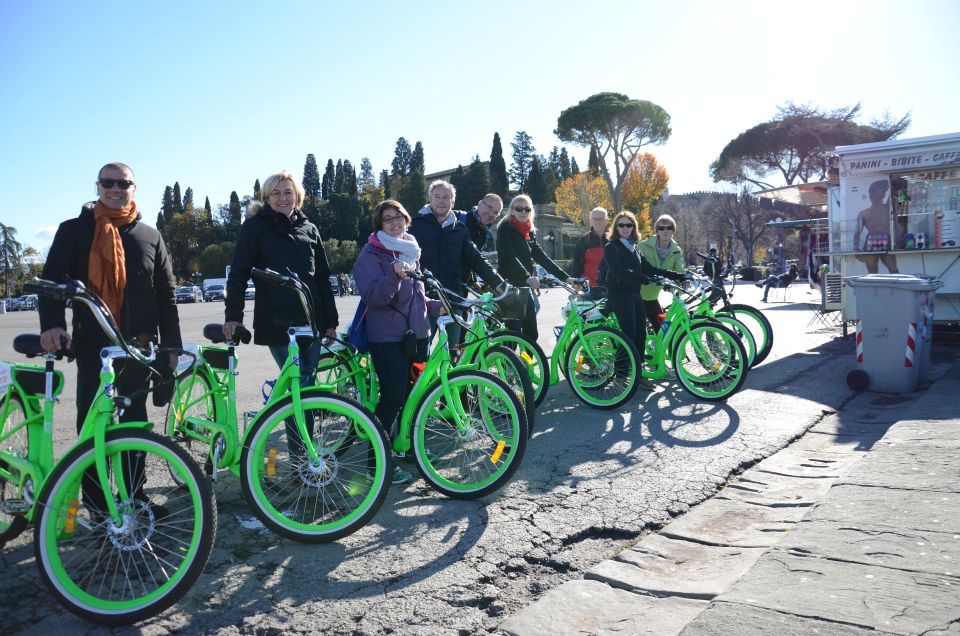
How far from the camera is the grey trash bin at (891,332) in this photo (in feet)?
22.3

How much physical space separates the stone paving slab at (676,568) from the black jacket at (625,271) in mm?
3640

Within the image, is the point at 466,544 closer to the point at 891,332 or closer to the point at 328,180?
the point at 891,332

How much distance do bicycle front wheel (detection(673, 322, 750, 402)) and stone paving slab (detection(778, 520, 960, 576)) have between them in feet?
10.1

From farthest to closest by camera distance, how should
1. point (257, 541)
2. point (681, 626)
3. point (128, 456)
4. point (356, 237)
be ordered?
point (356, 237)
point (257, 541)
point (128, 456)
point (681, 626)

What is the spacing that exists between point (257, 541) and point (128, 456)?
Result: 34.3 inches

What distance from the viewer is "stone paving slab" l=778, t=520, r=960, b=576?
2.86 metres

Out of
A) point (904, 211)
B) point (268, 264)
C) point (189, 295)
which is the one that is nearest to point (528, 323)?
point (268, 264)

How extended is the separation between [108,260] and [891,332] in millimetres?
6798

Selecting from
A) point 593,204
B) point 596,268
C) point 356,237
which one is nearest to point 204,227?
point 356,237

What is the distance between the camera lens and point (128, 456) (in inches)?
110

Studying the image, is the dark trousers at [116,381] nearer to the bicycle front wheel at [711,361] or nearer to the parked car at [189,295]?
the bicycle front wheel at [711,361]

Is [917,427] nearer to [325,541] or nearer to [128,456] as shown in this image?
[325,541]

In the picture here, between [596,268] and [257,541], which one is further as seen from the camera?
[596,268]

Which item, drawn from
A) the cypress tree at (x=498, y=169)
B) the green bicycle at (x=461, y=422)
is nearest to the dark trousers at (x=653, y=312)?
the green bicycle at (x=461, y=422)
